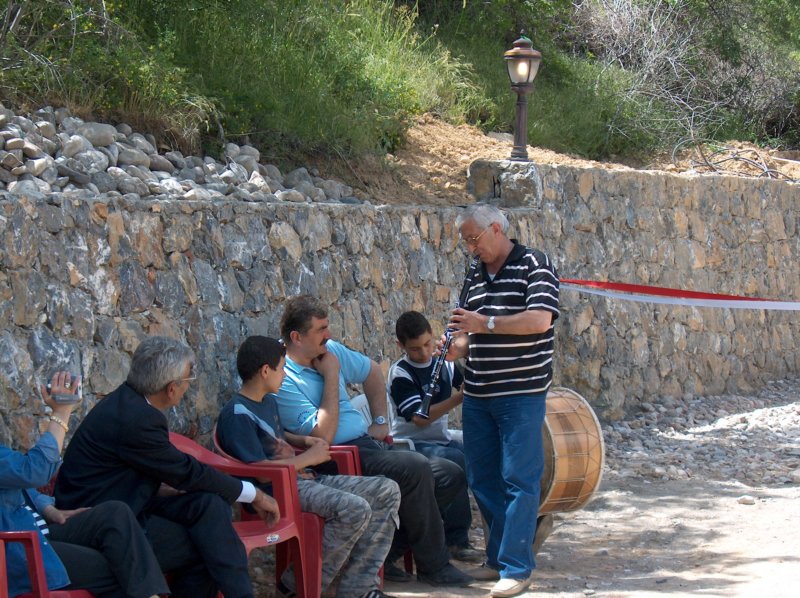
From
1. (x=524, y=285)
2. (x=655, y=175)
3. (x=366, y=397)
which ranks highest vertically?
(x=655, y=175)

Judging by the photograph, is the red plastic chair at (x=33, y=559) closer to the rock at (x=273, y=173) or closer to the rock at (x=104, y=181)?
the rock at (x=104, y=181)

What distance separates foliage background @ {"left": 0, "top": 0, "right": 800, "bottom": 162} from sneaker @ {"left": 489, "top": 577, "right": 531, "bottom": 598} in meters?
3.75

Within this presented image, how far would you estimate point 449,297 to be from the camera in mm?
7609

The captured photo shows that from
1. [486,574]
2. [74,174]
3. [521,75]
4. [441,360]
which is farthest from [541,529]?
[521,75]

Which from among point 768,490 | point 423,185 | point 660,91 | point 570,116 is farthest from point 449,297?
point 660,91

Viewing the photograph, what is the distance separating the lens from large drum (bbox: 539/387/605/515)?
512 centimetres

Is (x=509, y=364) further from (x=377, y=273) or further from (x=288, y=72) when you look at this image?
(x=288, y=72)

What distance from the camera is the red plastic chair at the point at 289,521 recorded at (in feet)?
14.0

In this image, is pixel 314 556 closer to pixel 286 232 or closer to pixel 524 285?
pixel 524 285

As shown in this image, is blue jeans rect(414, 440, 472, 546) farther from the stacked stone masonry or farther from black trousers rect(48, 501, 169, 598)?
black trousers rect(48, 501, 169, 598)

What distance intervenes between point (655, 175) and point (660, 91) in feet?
15.4

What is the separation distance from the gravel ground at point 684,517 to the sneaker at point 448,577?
4 centimetres

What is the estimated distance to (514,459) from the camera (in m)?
4.75

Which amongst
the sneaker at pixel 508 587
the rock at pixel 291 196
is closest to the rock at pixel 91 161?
the rock at pixel 291 196
